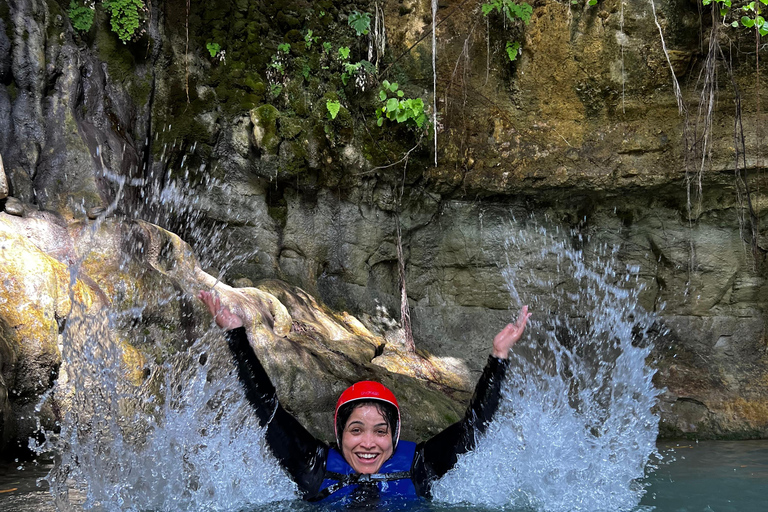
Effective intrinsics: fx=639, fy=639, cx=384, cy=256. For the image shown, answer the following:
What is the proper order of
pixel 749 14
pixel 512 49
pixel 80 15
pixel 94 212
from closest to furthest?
pixel 94 212
pixel 749 14
pixel 80 15
pixel 512 49

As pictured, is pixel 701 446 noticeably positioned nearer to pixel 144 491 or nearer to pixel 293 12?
pixel 144 491

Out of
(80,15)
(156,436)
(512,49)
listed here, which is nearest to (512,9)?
(512,49)

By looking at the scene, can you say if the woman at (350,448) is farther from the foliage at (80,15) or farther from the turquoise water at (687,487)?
the foliage at (80,15)

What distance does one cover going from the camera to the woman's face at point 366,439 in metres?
3.35

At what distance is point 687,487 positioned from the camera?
4.19 m

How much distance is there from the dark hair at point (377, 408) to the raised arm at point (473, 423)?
202 mm

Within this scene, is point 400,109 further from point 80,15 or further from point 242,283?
point 80,15

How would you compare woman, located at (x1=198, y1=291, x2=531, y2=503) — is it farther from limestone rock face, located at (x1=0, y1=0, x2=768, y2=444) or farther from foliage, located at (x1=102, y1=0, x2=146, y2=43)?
foliage, located at (x1=102, y1=0, x2=146, y2=43)

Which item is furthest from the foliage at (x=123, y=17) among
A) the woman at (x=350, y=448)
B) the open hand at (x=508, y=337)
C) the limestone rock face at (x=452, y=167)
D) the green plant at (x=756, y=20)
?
the green plant at (x=756, y=20)

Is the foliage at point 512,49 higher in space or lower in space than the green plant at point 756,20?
lower

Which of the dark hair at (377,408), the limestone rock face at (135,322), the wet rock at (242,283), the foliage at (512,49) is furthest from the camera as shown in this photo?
the foliage at (512,49)

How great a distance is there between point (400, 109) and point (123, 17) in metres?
3.27

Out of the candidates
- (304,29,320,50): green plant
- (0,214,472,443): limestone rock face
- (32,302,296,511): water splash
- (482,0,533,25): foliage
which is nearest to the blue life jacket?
(32,302,296,511): water splash

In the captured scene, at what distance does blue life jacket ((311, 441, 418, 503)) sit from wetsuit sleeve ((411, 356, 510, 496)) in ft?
0.18
